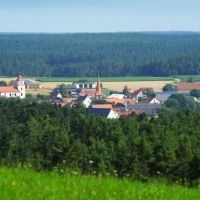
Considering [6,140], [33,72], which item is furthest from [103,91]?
[6,140]

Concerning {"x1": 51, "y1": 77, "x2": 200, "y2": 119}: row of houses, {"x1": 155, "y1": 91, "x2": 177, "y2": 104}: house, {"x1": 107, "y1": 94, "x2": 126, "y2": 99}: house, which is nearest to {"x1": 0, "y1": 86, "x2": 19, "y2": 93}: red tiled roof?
{"x1": 51, "y1": 77, "x2": 200, "y2": 119}: row of houses

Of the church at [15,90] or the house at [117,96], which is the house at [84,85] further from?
the house at [117,96]

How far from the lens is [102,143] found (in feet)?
83.6

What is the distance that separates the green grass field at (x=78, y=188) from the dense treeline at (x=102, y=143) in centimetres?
73

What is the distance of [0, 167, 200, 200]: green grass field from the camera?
5.82 metres

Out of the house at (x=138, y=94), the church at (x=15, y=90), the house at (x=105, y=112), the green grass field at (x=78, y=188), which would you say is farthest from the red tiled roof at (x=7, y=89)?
the green grass field at (x=78, y=188)

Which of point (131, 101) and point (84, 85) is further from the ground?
point (131, 101)

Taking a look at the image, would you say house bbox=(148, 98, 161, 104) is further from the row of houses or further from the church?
the church

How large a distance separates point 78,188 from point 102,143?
1934 centimetres

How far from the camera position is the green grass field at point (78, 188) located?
19.1 ft

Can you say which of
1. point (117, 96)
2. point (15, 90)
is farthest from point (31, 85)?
point (117, 96)

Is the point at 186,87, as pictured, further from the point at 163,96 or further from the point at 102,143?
the point at 102,143

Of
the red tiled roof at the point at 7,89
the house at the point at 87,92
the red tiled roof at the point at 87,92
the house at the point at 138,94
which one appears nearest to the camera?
the house at the point at 138,94

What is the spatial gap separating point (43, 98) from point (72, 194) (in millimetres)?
75227
